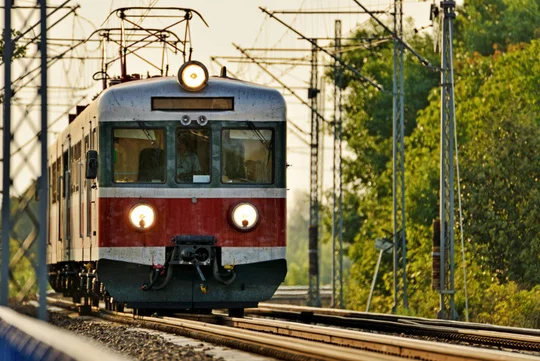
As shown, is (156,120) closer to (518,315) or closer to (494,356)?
(494,356)

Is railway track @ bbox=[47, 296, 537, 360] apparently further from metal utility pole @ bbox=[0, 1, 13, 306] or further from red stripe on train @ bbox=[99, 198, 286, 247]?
metal utility pole @ bbox=[0, 1, 13, 306]

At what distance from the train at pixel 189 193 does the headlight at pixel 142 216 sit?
1 cm

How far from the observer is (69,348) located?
8.24 m

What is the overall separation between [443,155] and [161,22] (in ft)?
20.6

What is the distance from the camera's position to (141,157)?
1914 centimetres

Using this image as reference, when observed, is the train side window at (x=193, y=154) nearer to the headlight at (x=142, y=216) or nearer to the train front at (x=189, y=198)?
the train front at (x=189, y=198)

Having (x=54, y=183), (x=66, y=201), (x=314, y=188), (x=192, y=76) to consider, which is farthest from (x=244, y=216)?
(x=314, y=188)

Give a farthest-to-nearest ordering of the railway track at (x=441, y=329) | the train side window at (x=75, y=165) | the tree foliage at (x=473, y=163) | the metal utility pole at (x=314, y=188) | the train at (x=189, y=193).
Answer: the tree foliage at (x=473, y=163) < the metal utility pole at (x=314, y=188) < the train side window at (x=75, y=165) < the train at (x=189, y=193) < the railway track at (x=441, y=329)

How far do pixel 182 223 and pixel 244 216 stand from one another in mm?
765

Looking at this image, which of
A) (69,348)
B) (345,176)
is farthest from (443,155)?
(345,176)

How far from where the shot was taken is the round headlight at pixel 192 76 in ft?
63.1

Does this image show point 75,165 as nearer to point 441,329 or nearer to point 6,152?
point 441,329

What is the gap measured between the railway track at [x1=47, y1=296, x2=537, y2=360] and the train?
1.93 ft

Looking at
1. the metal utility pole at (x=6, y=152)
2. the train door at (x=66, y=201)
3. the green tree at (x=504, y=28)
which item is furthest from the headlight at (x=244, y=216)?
the green tree at (x=504, y=28)
